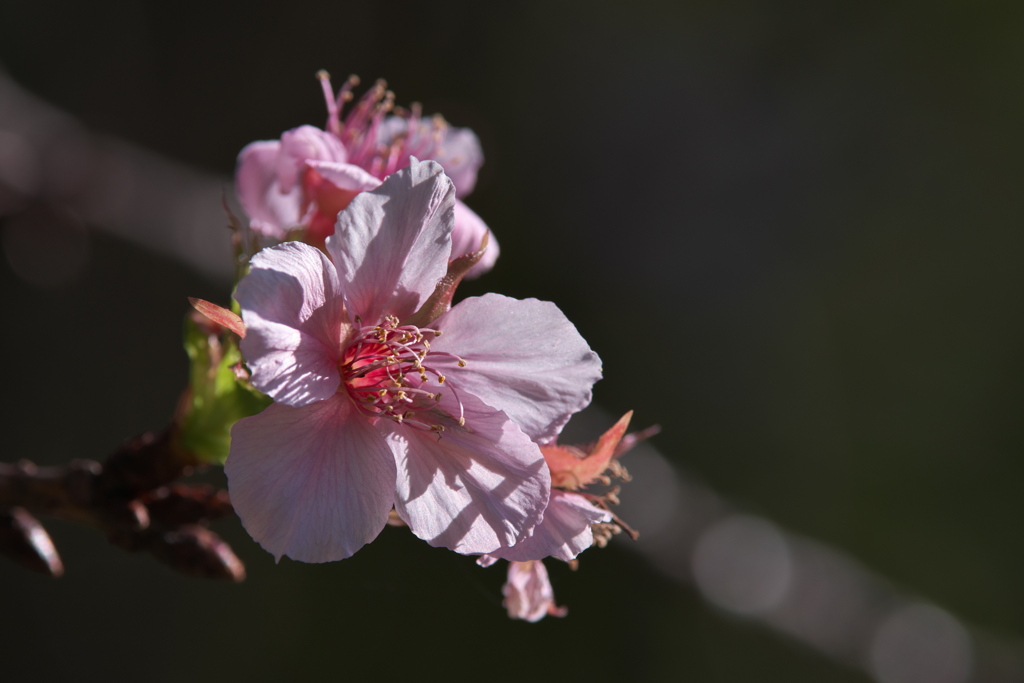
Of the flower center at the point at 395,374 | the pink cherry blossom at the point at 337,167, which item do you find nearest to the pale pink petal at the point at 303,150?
the pink cherry blossom at the point at 337,167

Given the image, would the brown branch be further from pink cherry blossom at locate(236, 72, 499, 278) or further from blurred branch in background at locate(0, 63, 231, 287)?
blurred branch in background at locate(0, 63, 231, 287)

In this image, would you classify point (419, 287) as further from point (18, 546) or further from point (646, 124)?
point (646, 124)

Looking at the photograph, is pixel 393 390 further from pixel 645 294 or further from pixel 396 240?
pixel 645 294

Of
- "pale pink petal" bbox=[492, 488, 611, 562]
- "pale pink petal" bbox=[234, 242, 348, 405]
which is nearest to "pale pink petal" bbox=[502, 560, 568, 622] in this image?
"pale pink petal" bbox=[492, 488, 611, 562]

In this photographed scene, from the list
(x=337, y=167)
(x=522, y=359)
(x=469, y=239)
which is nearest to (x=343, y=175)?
(x=337, y=167)

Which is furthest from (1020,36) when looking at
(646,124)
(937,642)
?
(937,642)
